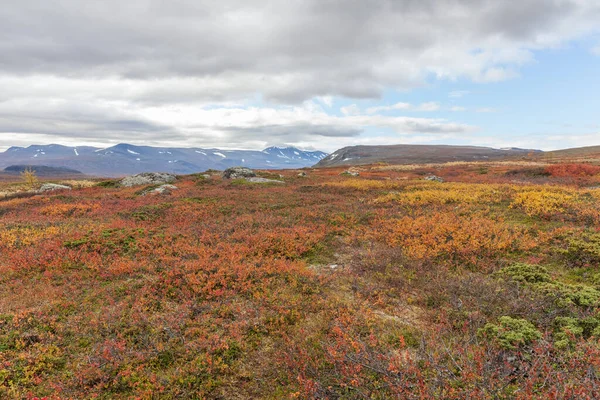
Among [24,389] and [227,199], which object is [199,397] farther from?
[227,199]

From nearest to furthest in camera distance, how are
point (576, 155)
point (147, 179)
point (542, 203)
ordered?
point (542, 203) < point (147, 179) < point (576, 155)

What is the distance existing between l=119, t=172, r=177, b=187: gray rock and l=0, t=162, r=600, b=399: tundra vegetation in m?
28.2

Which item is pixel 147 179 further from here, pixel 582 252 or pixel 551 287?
pixel 582 252

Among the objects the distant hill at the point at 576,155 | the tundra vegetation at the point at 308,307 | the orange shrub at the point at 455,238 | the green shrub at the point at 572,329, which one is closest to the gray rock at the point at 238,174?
the tundra vegetation at the point at 308,307

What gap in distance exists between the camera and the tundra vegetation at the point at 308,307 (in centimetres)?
598

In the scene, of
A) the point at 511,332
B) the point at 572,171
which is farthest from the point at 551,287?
the point at 572,171

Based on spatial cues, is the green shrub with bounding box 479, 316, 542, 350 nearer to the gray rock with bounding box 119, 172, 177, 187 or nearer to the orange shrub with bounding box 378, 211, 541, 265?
the orange shrub with bounding box 378, 211, 541, 265

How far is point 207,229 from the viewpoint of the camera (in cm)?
1683

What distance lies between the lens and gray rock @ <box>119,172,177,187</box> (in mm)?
43938

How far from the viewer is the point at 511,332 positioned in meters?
6.64

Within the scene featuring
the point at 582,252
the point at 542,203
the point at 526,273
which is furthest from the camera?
the point at 542,203

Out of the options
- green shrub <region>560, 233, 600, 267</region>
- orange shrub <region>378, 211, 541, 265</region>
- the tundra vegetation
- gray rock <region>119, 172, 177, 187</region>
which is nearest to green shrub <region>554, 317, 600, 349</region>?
the tundra vegetation

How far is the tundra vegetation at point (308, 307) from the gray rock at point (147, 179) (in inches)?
1110

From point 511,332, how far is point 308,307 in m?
4.91
